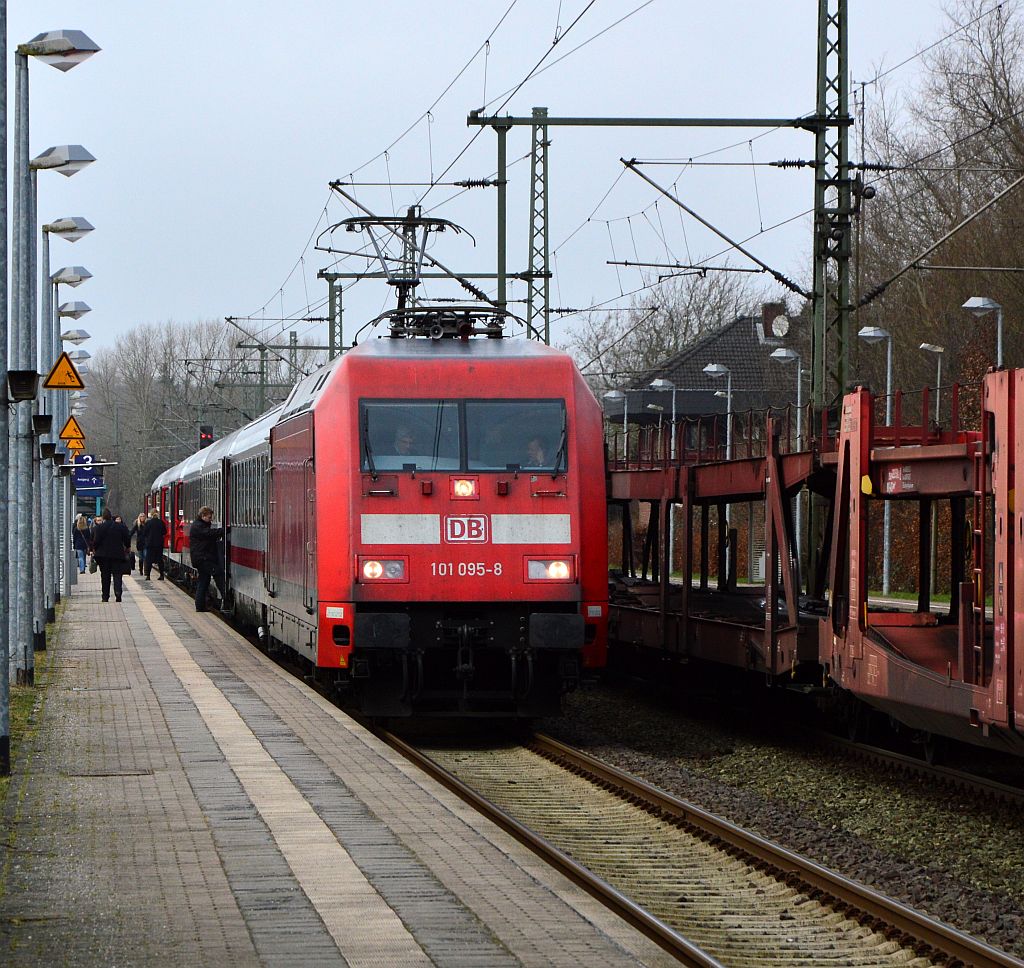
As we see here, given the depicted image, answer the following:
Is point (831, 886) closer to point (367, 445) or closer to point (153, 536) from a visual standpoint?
point (367, 445)

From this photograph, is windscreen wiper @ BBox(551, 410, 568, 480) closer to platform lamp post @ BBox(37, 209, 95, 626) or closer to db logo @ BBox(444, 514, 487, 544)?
db logo @ BBox(444, 514, 487, 544)

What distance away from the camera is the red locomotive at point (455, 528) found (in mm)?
13930

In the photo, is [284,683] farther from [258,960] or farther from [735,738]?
[258,960]

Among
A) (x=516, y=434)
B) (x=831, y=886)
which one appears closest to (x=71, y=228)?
(x=516, y=434)

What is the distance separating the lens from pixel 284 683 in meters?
17.9

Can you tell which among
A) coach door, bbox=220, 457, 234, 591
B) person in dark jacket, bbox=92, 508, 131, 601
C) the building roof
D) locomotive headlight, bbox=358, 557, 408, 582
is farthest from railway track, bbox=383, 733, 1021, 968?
the building roof

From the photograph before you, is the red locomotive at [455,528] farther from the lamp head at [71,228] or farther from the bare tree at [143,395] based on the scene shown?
the bare tree at [143,395]

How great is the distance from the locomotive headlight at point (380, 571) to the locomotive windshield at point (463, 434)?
2.60ft

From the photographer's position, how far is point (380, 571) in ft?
45.6

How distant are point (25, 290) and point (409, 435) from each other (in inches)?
290

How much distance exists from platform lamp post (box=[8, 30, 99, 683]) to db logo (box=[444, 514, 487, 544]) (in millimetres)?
4496

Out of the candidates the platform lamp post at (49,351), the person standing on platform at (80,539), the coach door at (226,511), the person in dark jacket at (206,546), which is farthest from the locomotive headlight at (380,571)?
the person standing on platform at (80,539)

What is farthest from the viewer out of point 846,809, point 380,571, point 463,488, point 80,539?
point 80,539

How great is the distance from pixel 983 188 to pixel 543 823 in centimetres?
3371
